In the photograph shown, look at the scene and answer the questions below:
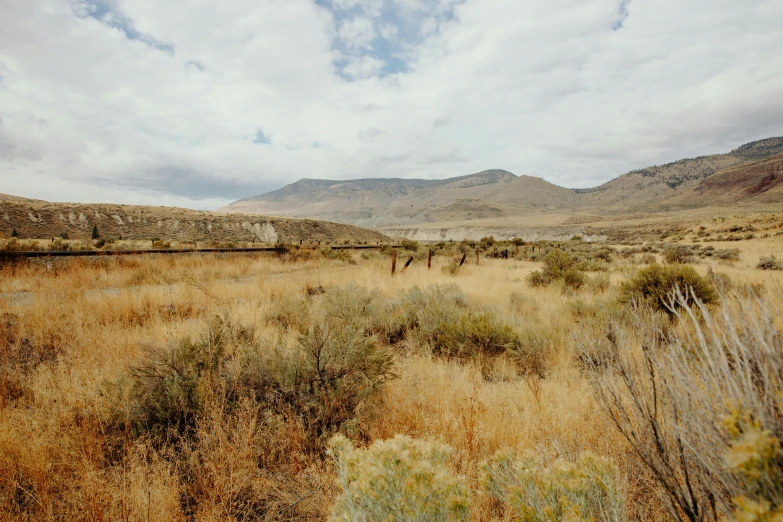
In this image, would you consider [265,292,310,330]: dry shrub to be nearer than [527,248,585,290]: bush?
Yes

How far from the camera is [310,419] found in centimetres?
295

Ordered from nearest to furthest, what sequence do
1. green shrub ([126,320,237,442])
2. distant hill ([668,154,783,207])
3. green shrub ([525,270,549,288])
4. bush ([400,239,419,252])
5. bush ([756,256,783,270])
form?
green shrub ([126,320,237,442]) → green shrub ([525,270,549,288]) → bush ([756,256,783,270]) → bush ([400,239,419,252]) → distant hill ([668,154,783,207])

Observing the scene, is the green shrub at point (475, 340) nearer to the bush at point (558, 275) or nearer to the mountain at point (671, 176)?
the bush at point (558, 275)

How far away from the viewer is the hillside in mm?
43031

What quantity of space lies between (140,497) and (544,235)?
86177 millimetres

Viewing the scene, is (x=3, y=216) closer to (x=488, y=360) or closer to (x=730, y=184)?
(x=488, y=360)

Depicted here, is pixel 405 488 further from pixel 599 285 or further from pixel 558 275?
pixel 558 275

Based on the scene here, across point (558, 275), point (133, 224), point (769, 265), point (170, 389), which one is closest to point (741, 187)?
point (769, 265)

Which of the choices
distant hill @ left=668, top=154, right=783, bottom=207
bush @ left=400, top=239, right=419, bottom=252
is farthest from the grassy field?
distant hill @ left=668, top=154, right=783, bottom=207

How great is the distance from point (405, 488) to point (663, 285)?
24.5 feet

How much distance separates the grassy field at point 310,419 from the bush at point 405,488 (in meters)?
0.01

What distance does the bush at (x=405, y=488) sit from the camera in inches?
52.1

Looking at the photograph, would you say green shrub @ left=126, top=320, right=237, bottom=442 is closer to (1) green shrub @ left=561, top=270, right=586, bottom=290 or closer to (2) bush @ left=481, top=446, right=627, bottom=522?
(2) bush @ left=481, top=446, right=627, bottom=522

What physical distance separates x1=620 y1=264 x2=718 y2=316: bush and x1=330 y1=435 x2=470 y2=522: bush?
6.26 m
